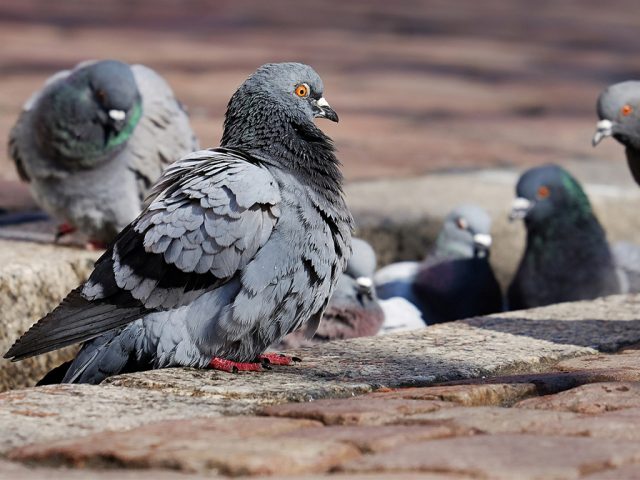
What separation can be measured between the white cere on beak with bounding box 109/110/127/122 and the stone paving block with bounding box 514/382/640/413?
2777 mm

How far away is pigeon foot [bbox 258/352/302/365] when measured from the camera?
3910 mm

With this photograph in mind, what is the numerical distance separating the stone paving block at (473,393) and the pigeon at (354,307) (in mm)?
2103

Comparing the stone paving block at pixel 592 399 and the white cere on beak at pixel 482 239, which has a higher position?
the stone paving block at pixel 592 399

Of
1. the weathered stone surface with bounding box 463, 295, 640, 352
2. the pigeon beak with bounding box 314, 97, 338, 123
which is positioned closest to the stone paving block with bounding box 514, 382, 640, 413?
the weathered stone surface with bounding box 463, 295, 640, 352

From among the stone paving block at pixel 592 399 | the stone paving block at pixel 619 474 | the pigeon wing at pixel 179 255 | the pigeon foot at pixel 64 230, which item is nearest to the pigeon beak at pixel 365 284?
the pigeon foot at pixel 64 230

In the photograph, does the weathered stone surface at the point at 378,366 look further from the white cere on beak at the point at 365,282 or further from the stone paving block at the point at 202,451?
the white cere on beak at the point at 365,282

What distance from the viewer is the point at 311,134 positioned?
427 centimetres

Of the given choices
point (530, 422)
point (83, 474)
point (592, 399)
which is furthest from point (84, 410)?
point (592, 399)

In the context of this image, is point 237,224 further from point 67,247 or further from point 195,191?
point 67,247

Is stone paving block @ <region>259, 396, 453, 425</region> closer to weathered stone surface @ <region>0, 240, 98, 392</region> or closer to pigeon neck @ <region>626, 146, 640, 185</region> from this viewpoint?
weathered stone surface @ <region>0, 240, 98, 392</region>

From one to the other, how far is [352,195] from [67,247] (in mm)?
2024

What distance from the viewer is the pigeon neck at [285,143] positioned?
13.5 feet

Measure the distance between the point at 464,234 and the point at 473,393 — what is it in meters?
3.24

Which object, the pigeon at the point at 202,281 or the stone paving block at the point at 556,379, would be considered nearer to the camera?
the stone paving block at the point at 556,379
